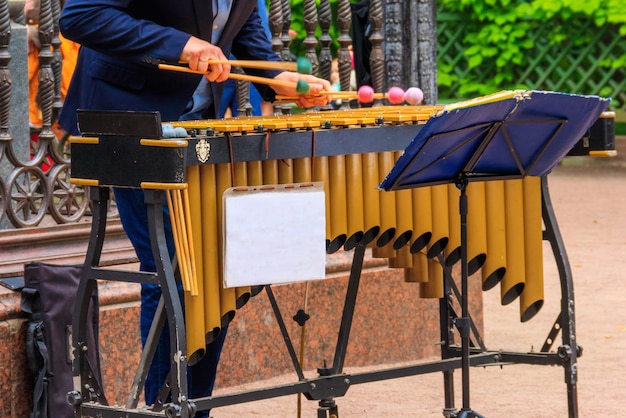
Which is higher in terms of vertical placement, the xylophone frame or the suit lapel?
the suit lapel

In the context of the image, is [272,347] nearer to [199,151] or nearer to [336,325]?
[336,325]

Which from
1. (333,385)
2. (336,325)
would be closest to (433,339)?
(336,325)

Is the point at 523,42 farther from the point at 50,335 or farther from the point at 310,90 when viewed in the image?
the point at 50,335

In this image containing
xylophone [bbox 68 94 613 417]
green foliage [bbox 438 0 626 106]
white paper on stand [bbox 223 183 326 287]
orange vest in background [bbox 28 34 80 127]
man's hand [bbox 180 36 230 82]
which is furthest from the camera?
green foliage [bbox 438 0 626 106]

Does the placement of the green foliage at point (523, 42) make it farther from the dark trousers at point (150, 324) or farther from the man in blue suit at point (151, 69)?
the dark trousers at point (150, 324)

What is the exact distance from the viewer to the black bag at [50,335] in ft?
15.3

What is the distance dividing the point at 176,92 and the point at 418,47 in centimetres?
247

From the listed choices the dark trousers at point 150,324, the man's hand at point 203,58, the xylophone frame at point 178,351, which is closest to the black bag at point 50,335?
the dark trousers at point 150,324

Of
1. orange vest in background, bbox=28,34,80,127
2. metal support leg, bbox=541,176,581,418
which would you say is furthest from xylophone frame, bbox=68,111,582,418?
orange vest in background, bbox=28,34,80,127

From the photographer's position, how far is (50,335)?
466cm

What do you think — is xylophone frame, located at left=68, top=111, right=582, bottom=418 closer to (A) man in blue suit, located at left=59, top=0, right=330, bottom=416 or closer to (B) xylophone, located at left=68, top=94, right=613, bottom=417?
(B) xylophone, located at left=68, top=94, right=613, bottom=417

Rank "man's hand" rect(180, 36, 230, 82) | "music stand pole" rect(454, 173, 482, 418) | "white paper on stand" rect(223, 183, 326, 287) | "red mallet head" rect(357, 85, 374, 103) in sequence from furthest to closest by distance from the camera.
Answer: "red mallet head" rect(357, 85, 374, 103)
"music stand pole" rect(454, 173, 482, 418)
"man's hand" rect(180, 36, 230, 82)
"white paper on stand" rect(223, 183, 326, 287)

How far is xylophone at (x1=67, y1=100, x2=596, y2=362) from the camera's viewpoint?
371 centimetres

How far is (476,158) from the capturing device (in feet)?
13.3
